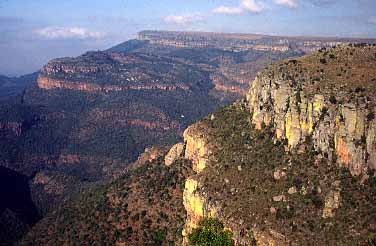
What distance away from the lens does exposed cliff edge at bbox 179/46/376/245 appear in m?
76.1

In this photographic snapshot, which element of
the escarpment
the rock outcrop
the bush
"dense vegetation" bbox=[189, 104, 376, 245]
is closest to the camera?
"dense vegetation" bbox=[189, 104, 376, 245]

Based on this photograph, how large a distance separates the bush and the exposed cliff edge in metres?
1.27

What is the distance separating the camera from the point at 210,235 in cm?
8088

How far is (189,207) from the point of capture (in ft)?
302

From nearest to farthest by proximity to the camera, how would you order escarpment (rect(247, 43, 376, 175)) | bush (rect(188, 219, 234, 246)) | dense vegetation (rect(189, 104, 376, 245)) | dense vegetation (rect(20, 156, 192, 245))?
1. dense vegetation (rect(189, 104, 376, 245))
2. escarpment (rect(247, 43, 376, 175))
3. bush (rect(188, 219, 234, 246))
4. dense vegetation (rect(20, 156, 192, 245))

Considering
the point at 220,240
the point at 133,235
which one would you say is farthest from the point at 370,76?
the point at 133,235

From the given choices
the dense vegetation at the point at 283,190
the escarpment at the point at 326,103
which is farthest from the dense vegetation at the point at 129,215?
the escarpment at the point at 326,103

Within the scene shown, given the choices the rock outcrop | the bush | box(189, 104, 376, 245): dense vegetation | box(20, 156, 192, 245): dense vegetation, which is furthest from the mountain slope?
the rock outcrop

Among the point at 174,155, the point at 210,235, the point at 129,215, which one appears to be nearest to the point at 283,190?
the point at 210,235

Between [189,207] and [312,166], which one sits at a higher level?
[312,166]

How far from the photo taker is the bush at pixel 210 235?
7981cm

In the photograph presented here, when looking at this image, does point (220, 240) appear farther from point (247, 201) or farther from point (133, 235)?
point (133, 235)

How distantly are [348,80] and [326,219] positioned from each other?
81.4 ft

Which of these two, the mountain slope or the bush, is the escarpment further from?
the bush
